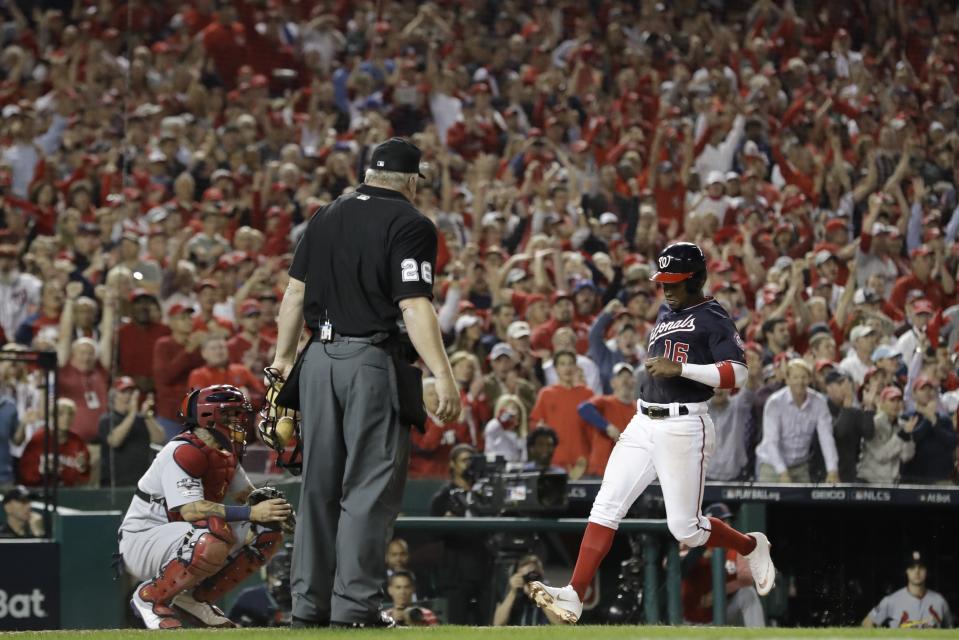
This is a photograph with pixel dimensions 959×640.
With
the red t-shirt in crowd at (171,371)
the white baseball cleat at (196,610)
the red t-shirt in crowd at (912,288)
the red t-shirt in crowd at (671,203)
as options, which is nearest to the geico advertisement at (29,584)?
the red t-shirt in crowd at (171,371)

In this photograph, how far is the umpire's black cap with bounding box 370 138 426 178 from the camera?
5.27 meters

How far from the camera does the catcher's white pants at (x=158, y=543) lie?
674 centimetres

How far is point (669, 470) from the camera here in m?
6.23

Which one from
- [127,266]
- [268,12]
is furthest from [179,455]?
[268,12]

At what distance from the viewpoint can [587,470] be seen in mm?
9766

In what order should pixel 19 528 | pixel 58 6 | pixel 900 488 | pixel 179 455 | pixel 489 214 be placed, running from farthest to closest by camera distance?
1. pixel 58 6
2. pixel 489 214
3. pixel 900 488
4. pixel 19 528
5. pixel 179 455

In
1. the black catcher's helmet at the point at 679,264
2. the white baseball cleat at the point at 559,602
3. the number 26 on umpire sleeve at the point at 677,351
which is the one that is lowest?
the white baseball cleat at the point at 559,602

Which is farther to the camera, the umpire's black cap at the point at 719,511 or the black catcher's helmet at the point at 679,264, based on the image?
the umpire's black cap at the point at 719,511

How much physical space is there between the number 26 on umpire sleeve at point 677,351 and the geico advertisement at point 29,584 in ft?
12.8

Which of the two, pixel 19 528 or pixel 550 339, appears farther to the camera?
pixel 550 339

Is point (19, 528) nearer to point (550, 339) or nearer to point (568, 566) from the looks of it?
point (568, 566)

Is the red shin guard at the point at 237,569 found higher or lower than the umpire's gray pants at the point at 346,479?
lower

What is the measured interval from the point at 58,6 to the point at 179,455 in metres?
11.0

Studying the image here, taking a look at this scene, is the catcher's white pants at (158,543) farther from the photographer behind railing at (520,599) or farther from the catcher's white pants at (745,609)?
the catcher's white pants at (745,609)
